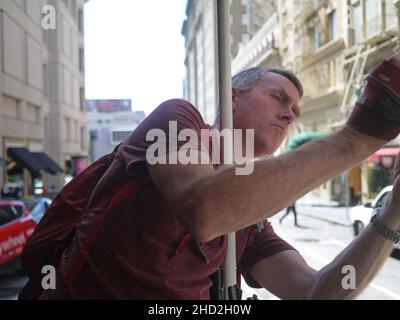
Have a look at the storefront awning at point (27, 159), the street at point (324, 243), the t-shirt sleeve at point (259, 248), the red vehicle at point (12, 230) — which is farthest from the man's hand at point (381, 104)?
the red vehicle at point (12, 230)

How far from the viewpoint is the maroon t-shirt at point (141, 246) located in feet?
2.98

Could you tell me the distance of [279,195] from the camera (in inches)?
29.2

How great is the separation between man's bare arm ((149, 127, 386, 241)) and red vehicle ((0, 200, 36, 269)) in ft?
20.3

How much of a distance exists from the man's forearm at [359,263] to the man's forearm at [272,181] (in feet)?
1.28

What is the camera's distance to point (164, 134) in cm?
87

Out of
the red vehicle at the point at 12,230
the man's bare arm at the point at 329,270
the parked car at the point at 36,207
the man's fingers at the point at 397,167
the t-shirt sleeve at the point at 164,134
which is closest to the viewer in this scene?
the t-shirt sleeve at the point at 164,134

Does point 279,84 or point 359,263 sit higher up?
point 279,84

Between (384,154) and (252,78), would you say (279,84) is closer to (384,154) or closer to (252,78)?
(252,78)

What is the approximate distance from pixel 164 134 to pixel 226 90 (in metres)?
0.28

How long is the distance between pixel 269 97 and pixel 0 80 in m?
1.41

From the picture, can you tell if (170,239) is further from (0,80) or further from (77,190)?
(0,80)

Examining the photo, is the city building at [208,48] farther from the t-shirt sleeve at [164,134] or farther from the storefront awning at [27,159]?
the storefront awning at [27,159]

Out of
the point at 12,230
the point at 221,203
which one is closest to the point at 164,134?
the point at 221,203
